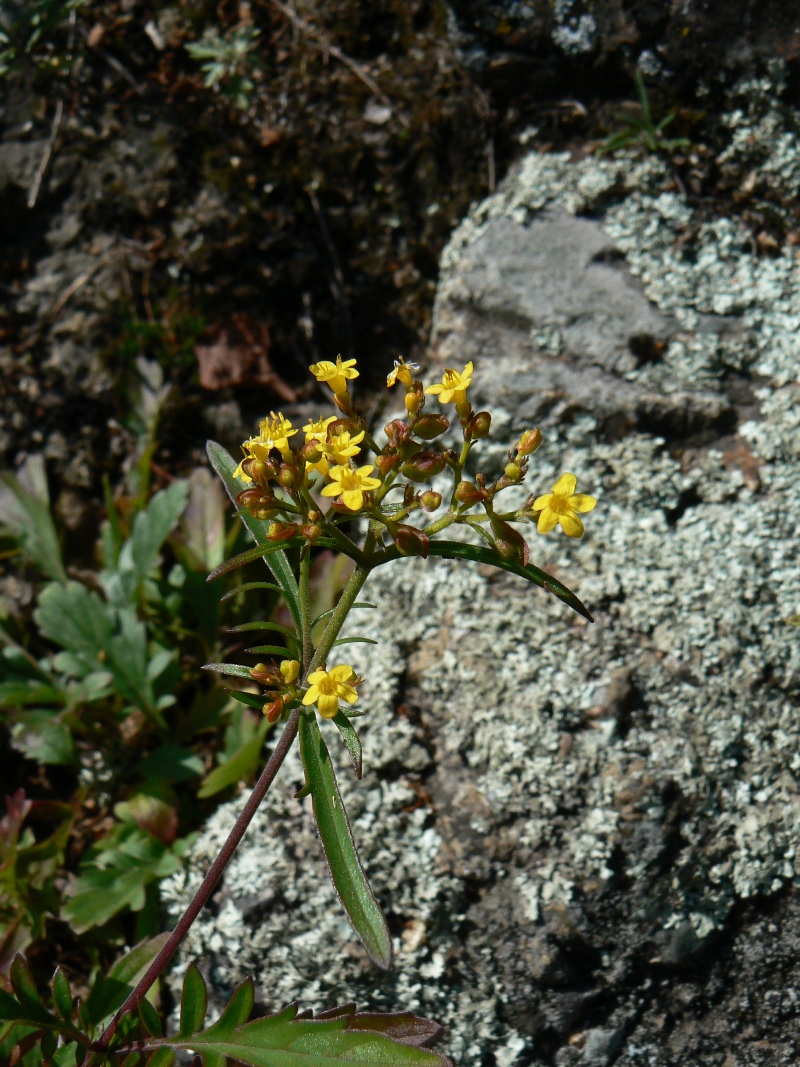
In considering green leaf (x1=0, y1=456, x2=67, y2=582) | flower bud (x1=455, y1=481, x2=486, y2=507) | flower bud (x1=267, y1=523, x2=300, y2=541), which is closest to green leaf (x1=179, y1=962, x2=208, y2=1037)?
flower bud (x1=267, y1=523, x2=300, y2=541)

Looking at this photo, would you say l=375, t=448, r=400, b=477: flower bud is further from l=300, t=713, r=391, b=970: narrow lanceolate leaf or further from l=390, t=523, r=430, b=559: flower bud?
l=300, t=713, r=391, b=970: narrow lanceolate leaf

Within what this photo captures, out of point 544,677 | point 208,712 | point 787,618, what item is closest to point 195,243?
point 208,712

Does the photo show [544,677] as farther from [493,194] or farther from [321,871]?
[493,194]

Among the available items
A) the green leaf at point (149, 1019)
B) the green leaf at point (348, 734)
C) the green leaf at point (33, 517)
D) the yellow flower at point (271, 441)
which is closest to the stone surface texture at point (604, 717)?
the green leaf at point (149, 1019)

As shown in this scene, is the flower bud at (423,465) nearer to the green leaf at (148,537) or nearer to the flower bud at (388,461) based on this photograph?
the flower bud at (388,461)

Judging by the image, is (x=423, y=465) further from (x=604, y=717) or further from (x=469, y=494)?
(x=604, y=717)
